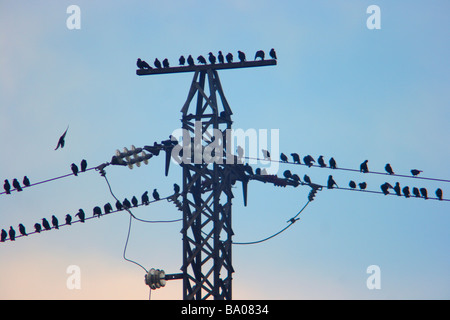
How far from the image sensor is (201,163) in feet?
97.8

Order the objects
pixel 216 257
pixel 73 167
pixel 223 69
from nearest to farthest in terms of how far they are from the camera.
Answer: pixel 216 257, pixel 223 69, pixel 73 167

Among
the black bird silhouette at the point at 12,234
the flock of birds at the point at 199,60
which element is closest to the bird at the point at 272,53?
the flock of birds at the point at 199,60

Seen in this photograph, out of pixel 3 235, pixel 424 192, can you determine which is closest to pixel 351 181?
pixel 424 192

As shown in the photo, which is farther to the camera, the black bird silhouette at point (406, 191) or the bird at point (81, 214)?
the bird at point (81, 214)

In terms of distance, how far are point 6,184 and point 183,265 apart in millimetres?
11441

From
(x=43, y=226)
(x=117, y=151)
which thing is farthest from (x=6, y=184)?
(x=117, y=151)

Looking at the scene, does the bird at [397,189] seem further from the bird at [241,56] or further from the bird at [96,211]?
the bird at [96,211]

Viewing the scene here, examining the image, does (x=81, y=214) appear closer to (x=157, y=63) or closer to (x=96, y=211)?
(x=96, y=211)

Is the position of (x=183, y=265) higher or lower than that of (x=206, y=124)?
lower

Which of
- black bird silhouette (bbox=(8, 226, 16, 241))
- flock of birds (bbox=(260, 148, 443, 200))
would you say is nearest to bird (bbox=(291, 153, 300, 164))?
flock of birds (bbox=(260, 148, 443, 200))

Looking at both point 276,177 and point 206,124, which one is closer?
point 206,124

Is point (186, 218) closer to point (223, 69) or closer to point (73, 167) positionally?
point (223, 69)

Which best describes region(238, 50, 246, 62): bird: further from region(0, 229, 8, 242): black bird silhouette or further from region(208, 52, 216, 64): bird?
region(0, 229, 8, 242): black bird silhouette

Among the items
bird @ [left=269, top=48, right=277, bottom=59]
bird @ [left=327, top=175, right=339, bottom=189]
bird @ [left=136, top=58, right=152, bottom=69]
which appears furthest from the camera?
bird @ [left=269, top=48, right=277, bottom=59]
